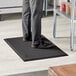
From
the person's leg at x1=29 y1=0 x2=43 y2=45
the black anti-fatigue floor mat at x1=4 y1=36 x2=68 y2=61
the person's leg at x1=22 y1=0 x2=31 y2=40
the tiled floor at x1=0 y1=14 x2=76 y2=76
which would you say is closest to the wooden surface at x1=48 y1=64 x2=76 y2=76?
the tiled floor at x1=0 y1=14 x2=76 y2=76

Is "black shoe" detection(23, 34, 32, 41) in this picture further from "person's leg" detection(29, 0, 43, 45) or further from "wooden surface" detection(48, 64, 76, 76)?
"wooden surface" detection(48, 64, 76, 76)

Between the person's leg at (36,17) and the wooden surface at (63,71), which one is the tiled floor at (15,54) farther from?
the wooden surface at (63,71)

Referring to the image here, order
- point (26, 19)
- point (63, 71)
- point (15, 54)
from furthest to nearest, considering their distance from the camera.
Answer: point (26, 19) → point (15, 54) → point (63, 71)

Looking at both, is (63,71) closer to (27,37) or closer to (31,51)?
(31,51)

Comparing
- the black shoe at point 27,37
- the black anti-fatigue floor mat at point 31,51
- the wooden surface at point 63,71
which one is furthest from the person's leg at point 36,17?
the wooden surface at point 63,71

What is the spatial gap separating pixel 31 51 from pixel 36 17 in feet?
1.34

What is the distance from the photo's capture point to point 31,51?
3.02m

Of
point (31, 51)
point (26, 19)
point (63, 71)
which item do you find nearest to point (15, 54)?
point (31, 51)

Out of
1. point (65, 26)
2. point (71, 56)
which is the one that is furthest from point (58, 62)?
point (65, 26)

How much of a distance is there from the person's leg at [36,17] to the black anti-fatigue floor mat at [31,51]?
5.0 inches

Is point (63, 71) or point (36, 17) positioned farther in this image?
point (36, 17)

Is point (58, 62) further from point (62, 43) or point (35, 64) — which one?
point (62, 43)

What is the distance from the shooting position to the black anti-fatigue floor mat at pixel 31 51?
2891 millimetres

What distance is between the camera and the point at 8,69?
8.58 feet
